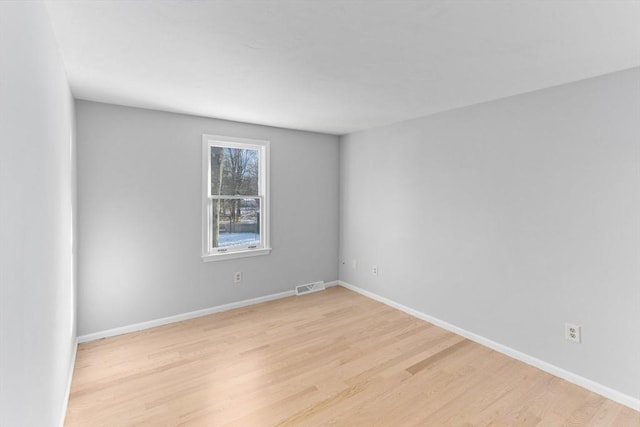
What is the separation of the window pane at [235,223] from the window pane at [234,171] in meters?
0.13

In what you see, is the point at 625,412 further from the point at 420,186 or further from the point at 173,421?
the point at 173,421

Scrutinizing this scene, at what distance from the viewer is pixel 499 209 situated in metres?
2.89

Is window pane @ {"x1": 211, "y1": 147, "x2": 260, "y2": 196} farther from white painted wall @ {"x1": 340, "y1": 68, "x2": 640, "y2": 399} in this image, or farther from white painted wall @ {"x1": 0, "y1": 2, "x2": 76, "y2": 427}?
Result: white painted wall @ {"x1": 0, "y1": 2, "x2": 76, "y2": 427}

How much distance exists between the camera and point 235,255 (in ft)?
12.7

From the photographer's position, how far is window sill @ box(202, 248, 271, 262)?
3.67 meters

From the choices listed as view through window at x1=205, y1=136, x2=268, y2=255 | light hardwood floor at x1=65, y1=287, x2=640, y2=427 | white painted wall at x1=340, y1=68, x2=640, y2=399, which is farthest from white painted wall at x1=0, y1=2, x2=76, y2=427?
white painted wall at x1=340, y1=68, x2=640, y2=399

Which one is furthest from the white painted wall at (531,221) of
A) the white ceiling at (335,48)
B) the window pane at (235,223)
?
the window pane at (235,223)

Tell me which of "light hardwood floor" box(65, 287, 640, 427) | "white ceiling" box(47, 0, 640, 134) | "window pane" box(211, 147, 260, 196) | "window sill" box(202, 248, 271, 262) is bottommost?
"light hardwood floor" box(65, 287, 640, 427)

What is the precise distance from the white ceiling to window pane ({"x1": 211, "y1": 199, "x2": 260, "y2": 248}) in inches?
52.4

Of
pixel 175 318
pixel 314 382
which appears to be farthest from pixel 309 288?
pixel 314 382

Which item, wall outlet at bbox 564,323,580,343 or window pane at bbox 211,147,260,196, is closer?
wall outlet at bbox 564,323,580,343

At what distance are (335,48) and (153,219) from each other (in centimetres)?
258

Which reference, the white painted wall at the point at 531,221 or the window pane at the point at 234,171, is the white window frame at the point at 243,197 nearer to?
the window pane at the point at 234,171

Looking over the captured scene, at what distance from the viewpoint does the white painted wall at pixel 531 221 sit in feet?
7.28
